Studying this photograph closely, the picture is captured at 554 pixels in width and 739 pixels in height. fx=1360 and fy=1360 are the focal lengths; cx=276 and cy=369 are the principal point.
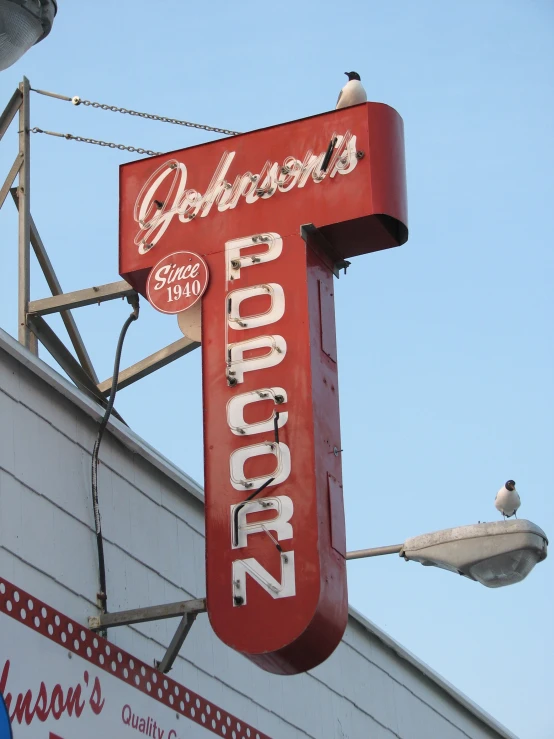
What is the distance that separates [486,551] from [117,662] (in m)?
3.01

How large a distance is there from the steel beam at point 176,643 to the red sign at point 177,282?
201 centimetres

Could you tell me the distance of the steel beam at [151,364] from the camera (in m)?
9.85

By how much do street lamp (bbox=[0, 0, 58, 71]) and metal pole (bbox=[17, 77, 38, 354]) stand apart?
0.36m

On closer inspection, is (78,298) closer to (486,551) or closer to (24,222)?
(24,222)

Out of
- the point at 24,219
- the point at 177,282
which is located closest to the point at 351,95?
the point at 177,282

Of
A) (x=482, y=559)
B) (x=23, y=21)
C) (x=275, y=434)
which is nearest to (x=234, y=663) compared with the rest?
(x=482, y=559)

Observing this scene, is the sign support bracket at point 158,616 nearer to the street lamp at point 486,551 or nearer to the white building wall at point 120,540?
the white building wall at point 120,540

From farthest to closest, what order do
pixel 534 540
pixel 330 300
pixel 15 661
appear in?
pixel 534 540 < pixel 330 300 < pixel 15 661

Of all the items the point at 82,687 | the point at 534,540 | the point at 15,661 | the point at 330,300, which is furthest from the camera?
the point at 534,540

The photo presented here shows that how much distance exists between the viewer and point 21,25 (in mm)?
10250

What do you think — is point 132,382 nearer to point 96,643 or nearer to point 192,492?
point 192,492

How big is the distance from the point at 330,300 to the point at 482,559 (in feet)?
8.02

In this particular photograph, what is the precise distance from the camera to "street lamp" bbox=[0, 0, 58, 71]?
10148mm

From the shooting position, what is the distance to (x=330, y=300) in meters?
8.98
